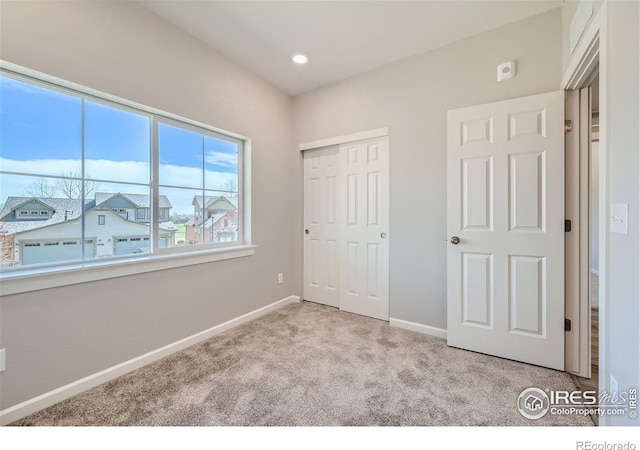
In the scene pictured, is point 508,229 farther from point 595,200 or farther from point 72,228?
point 72,228

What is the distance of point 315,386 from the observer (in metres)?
1.73

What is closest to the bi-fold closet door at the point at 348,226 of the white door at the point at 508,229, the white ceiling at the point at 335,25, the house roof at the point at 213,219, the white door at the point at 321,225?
the white door at the point at 321,225

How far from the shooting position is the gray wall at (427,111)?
207 centimetres

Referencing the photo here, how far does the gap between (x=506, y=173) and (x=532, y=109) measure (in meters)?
0.49

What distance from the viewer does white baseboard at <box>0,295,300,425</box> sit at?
145 centimetres

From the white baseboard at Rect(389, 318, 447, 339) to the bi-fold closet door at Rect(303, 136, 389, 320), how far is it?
0.15 m

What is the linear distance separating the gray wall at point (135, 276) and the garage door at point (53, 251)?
0.22 metres

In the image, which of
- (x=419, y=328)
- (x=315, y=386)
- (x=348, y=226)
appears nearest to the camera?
(x=315, y=386)

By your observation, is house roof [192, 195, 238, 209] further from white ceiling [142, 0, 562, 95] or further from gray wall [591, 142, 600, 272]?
gray wall [591, 142, 600, 272]

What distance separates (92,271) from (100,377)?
2.35 ft

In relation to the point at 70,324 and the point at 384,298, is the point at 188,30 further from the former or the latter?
the point at 384,298

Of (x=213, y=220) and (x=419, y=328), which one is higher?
(x=213, y=220)

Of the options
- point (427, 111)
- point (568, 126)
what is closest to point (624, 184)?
point (568, 126)

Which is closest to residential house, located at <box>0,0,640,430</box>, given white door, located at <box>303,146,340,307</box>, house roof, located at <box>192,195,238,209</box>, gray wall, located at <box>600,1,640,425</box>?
gray wall, located at <box>600,1,640,425</box>
